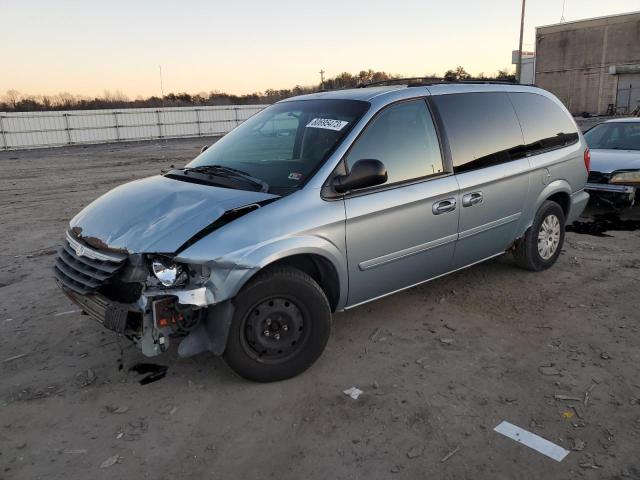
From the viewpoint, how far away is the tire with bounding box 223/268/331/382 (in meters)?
3.38

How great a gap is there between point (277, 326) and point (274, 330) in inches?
1.3

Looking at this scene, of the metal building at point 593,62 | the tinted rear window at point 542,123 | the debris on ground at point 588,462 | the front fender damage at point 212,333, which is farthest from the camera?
the metal building at point 593,62

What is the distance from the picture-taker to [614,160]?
811 centimetres

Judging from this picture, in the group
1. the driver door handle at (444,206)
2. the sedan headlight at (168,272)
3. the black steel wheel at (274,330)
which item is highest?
the driver door handle at (444,206)

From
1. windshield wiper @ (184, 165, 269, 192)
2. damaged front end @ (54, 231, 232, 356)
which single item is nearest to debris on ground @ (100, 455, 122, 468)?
damaged front end @ (54, 231, 232, 356)

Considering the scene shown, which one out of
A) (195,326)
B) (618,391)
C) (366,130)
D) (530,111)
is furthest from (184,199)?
(530,111)

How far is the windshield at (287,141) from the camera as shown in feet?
12.6

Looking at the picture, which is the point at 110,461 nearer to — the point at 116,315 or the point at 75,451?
the point at 75,451

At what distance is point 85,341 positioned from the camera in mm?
4297

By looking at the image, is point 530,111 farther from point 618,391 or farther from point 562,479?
point 562,479

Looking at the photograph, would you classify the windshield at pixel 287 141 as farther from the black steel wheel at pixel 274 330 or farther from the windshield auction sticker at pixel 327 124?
the black steel wheel at pixel 274 330

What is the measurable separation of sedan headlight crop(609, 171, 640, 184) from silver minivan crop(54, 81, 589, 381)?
11.2 feet

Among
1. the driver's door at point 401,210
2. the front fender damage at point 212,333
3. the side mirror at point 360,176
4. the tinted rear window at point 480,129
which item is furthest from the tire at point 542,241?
the front fender damage at point 212,333

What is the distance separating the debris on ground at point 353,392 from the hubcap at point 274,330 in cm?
44
